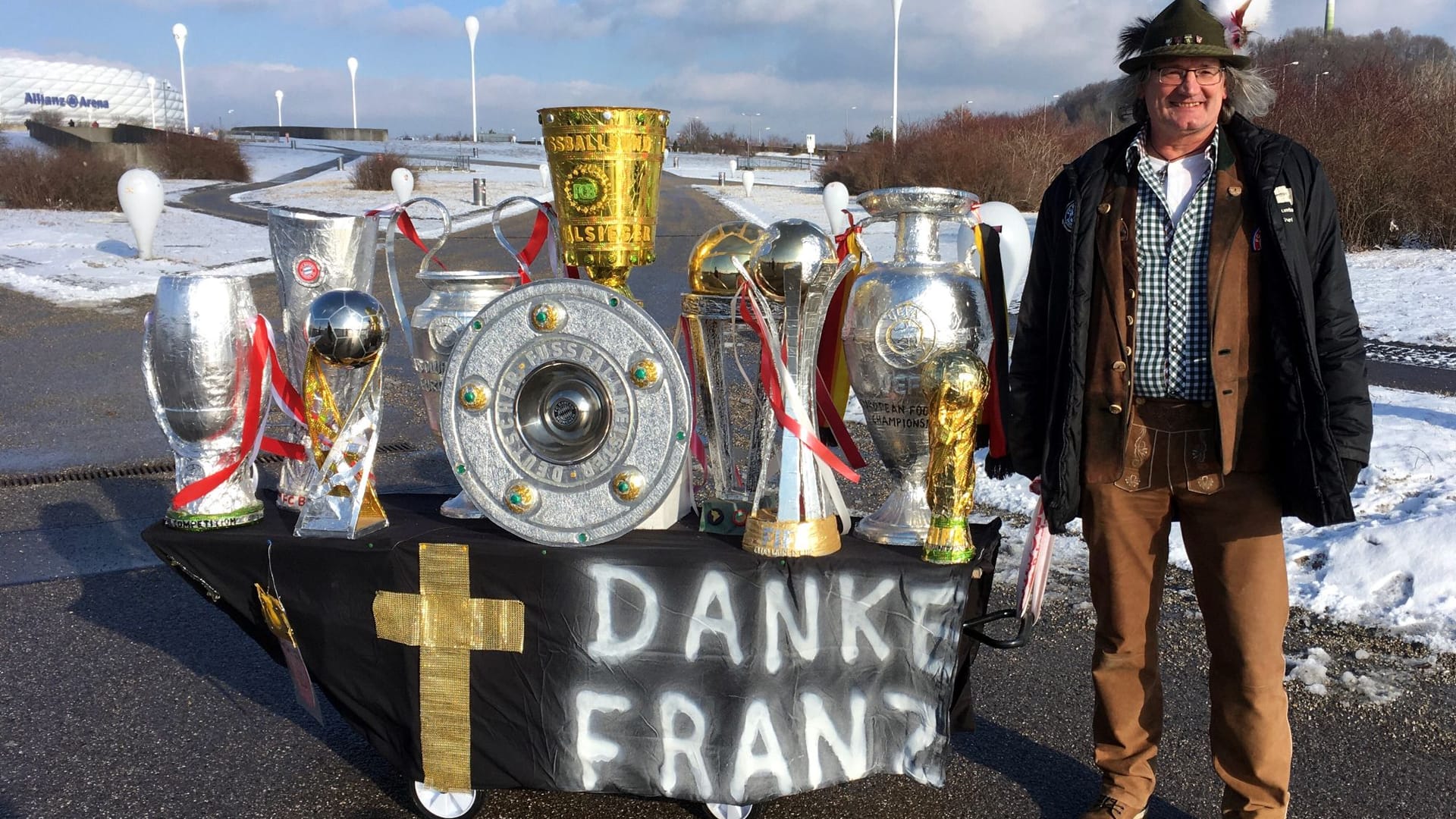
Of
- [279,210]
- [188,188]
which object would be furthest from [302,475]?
[188,188]

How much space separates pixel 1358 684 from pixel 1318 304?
62.5 inches

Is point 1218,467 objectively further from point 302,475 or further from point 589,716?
point 302,475

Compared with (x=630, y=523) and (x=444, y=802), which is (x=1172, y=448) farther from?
(x=444, y=802)

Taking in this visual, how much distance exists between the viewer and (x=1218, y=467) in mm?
2436

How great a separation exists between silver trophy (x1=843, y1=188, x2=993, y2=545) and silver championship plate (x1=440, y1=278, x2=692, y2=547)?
1.67 feet

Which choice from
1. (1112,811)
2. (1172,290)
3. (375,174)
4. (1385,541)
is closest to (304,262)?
(1172,290)

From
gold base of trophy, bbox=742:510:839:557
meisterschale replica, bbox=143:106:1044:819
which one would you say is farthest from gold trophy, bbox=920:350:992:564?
gold base of trophy, bbox=742:510:839:557

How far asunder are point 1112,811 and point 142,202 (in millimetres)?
16036

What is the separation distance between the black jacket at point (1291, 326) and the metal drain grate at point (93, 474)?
13.5 feet

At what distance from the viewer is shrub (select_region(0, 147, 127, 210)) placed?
77.4 ft

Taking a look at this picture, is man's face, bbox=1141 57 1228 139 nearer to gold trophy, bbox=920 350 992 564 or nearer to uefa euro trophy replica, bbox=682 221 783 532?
gold trophy, bbox=920 350 992 564

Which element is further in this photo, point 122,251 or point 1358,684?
point 122,251

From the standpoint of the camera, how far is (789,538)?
252 centimetres

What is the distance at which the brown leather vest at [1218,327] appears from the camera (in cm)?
237
